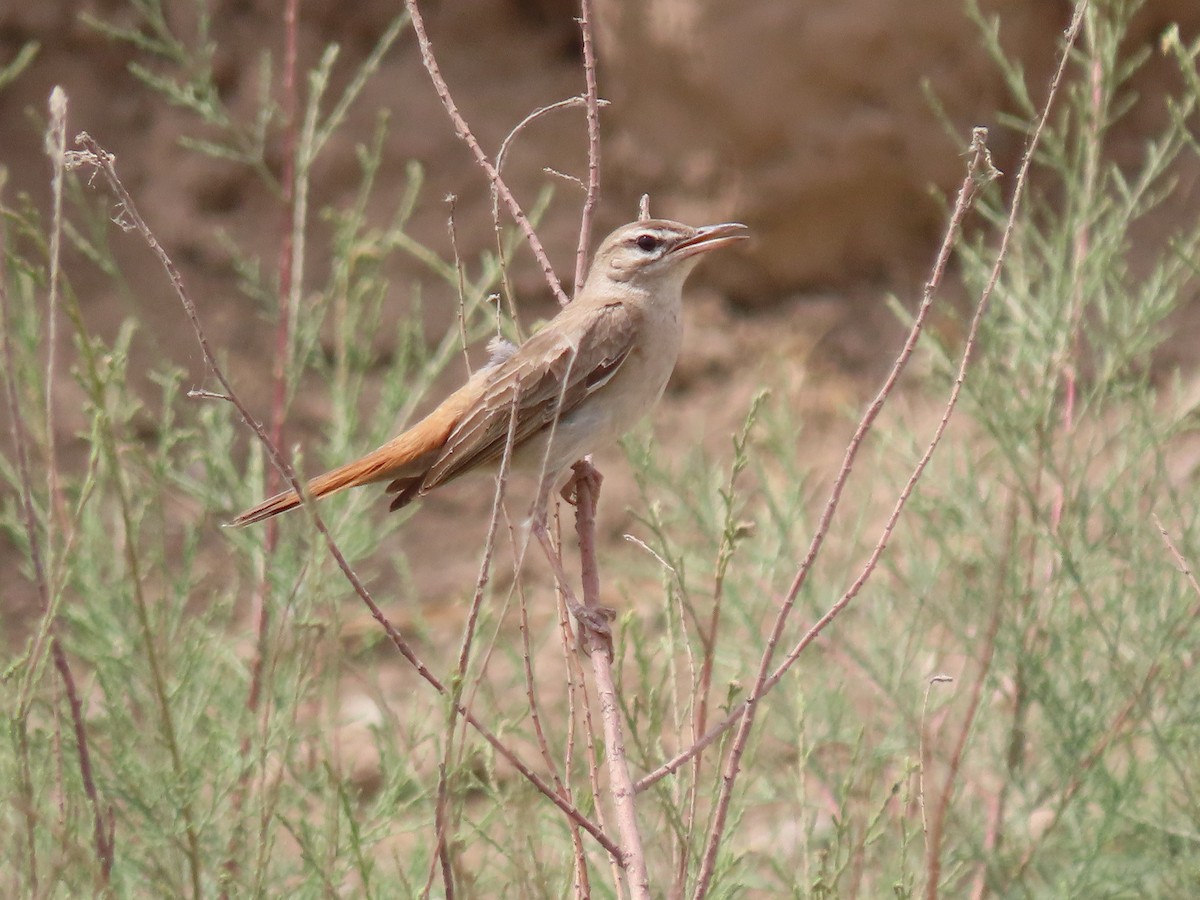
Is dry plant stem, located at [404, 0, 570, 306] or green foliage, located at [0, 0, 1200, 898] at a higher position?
dry plant stem, located at [404, 0, 570, 306]

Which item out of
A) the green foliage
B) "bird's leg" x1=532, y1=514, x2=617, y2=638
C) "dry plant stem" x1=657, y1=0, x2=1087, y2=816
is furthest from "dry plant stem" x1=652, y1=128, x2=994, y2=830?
the green foliage

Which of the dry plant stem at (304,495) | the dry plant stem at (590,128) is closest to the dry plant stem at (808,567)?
the dry plant stem at (304,495)

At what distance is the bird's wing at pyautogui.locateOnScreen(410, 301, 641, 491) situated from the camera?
384 centimetres

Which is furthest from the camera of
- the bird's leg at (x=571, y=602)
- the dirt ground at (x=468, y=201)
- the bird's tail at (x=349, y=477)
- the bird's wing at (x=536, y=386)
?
the dirt ground at (x=468, y=201)

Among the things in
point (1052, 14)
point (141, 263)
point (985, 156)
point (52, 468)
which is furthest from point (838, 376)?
point (52, 468)

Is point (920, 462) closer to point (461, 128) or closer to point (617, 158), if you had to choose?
point (461, 128)

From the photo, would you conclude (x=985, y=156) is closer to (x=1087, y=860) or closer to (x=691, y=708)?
(x=691, y=708)

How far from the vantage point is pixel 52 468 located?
194 cm

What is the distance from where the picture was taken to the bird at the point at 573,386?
12.4 ft

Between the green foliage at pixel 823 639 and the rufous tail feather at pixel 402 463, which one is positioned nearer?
the green foliage at pixel 823 639

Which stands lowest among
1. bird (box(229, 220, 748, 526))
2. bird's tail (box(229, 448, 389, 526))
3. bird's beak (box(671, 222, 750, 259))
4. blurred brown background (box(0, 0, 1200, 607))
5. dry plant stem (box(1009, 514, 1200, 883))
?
dry plant stem (box(1009, 514, 1200, 883))

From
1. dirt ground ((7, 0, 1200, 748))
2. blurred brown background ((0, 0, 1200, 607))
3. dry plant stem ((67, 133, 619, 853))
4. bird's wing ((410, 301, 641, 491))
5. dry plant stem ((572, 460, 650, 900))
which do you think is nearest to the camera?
dry plant stem ((67, 133, 619, 853))

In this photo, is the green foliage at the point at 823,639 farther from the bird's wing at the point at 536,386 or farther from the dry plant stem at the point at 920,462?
the dry plant stem at the point at 920,462

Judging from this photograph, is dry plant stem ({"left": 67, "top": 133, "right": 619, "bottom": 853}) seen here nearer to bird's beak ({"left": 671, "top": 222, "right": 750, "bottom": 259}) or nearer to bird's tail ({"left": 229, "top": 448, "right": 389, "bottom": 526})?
bird's tail ({"left": 229, "top": 448, "right": 389, "bottom": 526})
